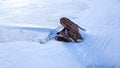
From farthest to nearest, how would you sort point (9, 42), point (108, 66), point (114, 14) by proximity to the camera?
point (114, 14)
point (9, 42)
point (108, 66)

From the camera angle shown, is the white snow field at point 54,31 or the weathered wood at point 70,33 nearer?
the white snow field at point 54,31

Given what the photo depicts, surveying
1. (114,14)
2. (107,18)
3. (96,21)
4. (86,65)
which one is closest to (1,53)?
(86,65)

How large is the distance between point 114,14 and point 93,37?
1.09 m

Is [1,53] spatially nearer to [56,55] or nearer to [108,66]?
[56,55]

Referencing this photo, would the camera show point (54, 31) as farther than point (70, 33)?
Yes

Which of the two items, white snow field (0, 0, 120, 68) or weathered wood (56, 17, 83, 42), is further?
weathered wood (56, 17, 83, 42)

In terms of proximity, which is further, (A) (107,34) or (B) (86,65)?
(A) (107,34)

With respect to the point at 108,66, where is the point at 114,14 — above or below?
above

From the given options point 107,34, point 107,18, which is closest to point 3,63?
point 107,34

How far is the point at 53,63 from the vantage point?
196cm

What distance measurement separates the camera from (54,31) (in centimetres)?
270

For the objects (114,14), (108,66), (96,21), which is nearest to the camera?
(108,66)

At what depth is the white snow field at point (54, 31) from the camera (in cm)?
201

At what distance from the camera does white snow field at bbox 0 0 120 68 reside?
2008 millimetres
